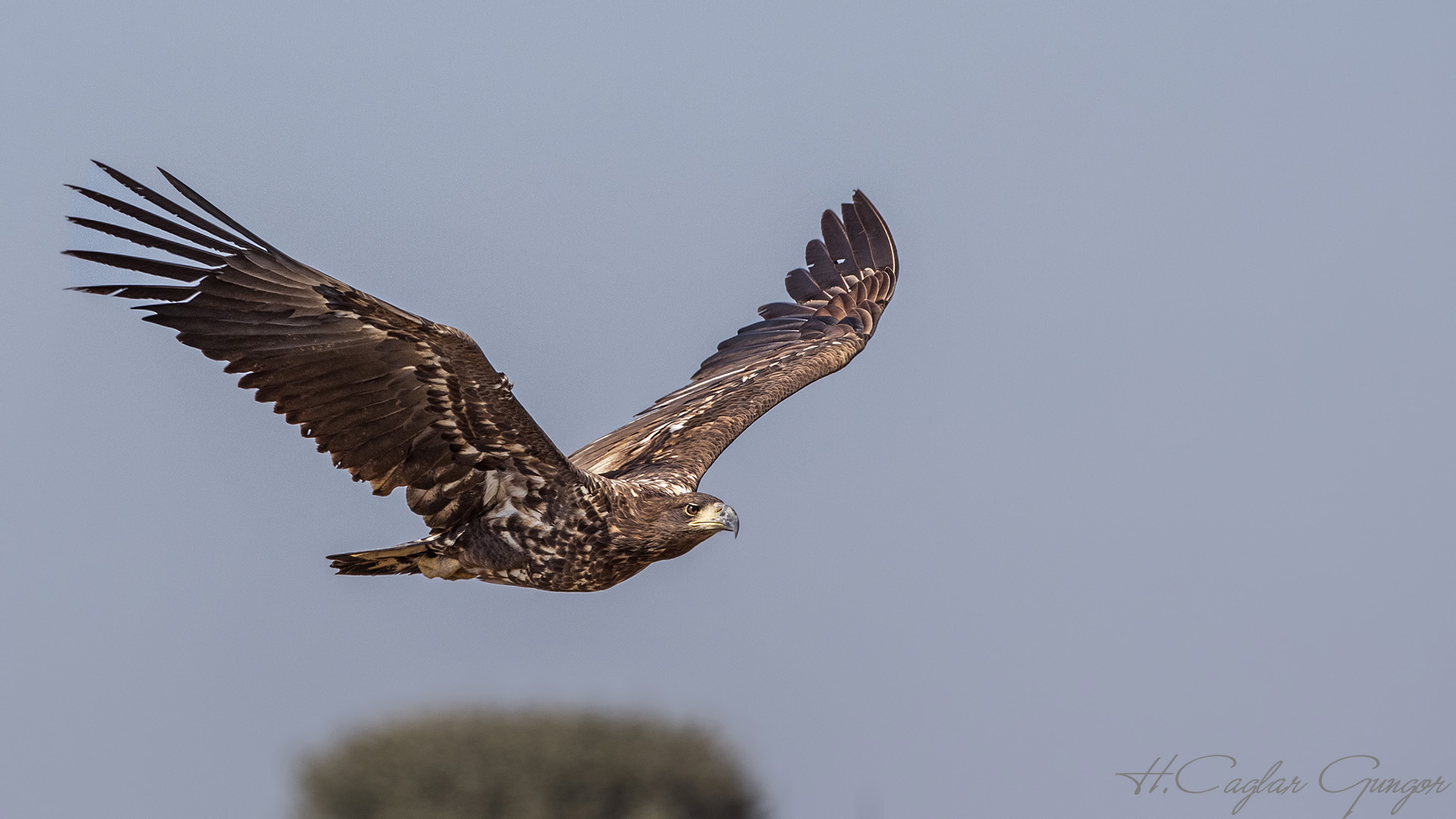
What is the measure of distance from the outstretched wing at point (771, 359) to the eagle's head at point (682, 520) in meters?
0.38

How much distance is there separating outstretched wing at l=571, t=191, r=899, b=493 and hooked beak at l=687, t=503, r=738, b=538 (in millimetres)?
523

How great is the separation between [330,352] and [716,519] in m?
2.26

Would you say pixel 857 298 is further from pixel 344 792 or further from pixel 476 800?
pixel 344 792

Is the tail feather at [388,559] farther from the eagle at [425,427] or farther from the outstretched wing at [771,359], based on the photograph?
the outstretched wing at [771,359]

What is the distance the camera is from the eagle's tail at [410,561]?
9625 millimetres

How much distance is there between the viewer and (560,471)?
9148mm

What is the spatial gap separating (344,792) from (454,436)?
13471mm

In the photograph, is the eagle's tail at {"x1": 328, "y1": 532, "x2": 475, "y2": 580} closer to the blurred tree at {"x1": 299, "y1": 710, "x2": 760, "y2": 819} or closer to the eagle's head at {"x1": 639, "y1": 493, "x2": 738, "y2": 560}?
the eagle's head at {"x1": 639, "y1": 493, "x2": 738, "y2": 560}

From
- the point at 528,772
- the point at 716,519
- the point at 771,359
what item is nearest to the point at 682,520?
the point at 716,519

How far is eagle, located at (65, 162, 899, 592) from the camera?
819 centimetres

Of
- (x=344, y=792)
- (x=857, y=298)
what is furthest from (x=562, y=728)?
(x=857, y=298)

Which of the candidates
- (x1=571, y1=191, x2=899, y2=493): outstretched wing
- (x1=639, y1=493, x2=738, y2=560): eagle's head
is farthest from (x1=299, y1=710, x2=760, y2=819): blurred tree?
(x1=639, y1=493, x2=738, y2=560): eagle's head

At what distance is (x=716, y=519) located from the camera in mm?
9125

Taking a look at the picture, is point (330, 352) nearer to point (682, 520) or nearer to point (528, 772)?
point (682, 520)
